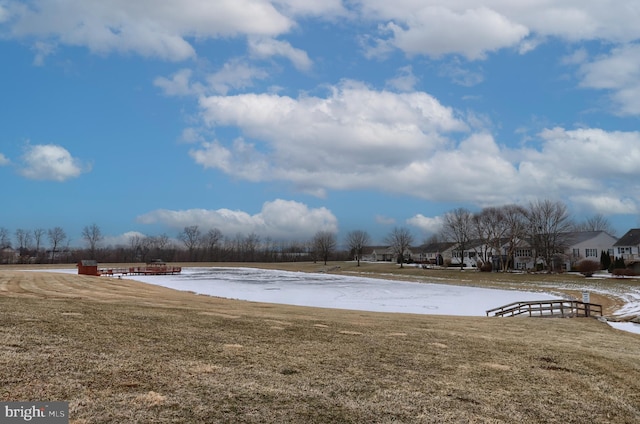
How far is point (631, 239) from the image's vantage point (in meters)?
78.7

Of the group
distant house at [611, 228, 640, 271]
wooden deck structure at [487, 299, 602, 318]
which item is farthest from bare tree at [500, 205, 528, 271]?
wooden deck structure at [487, 299, 602, 318]

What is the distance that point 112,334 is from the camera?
33.7 ft

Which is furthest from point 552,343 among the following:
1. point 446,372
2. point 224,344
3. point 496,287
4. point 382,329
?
point 496,287

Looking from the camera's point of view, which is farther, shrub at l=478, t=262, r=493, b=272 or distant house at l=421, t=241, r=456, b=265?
distant house at l=421, t=241, r=456, b=265

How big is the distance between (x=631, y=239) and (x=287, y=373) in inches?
3414

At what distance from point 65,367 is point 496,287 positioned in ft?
177

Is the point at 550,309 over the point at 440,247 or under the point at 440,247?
under

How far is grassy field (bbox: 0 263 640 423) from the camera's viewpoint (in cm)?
666

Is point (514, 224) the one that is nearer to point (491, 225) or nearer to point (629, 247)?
point (491, 225)

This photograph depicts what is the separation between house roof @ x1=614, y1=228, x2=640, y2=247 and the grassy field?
75454 mm

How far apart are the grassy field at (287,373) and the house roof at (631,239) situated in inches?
2971

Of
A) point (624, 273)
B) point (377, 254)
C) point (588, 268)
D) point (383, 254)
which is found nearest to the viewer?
point (624, 273)

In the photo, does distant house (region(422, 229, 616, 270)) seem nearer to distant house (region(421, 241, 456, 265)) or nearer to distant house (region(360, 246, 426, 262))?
distant house (region(421, 241, 456, 265))

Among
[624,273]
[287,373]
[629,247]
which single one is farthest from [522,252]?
[287,373]
